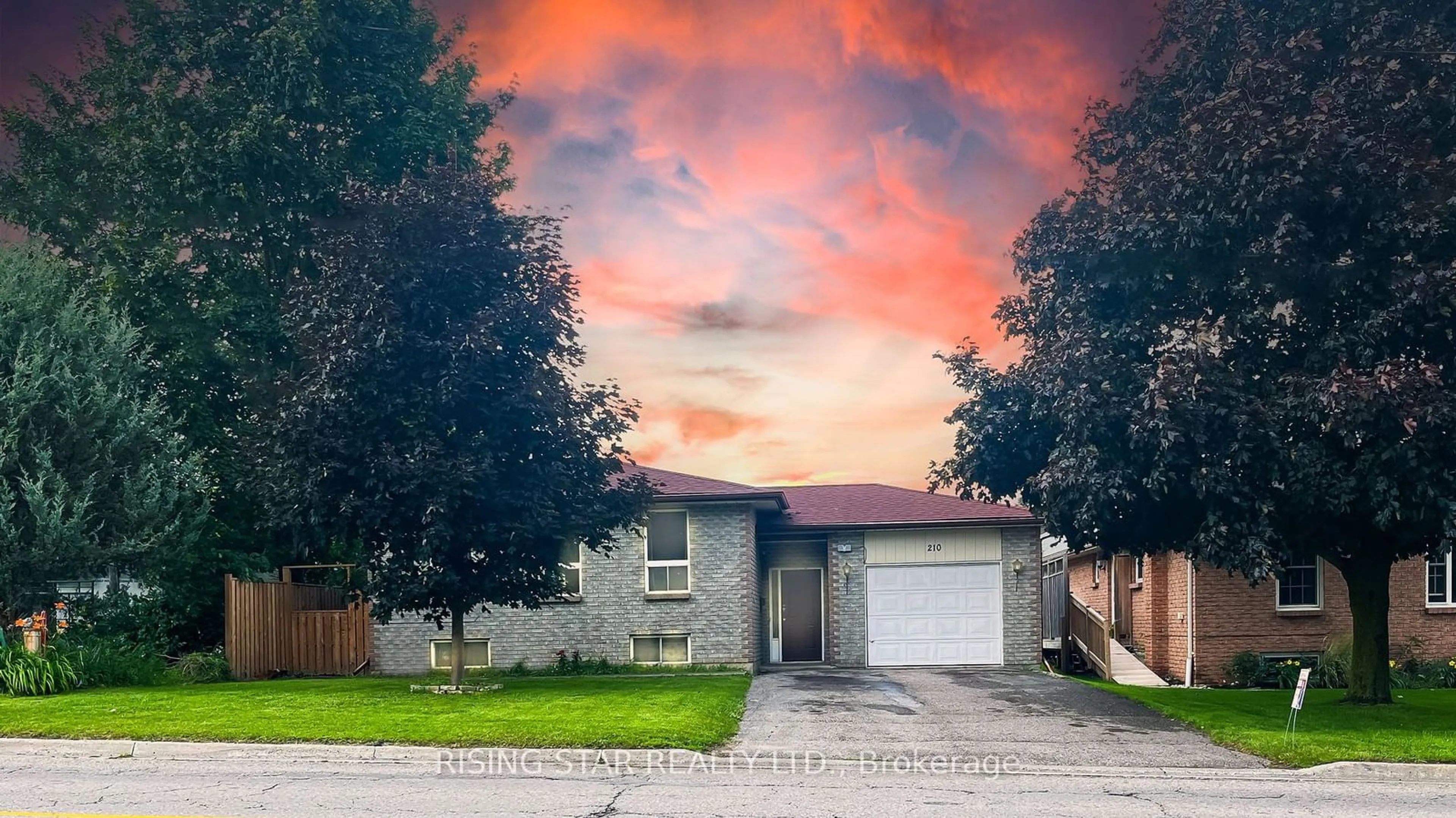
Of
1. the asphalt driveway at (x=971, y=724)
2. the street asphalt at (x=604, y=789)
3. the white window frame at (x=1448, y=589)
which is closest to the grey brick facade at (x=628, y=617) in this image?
the asphalt driveway at (x=971, y=724)

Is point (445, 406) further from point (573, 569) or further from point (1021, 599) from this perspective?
point (1021, 599)

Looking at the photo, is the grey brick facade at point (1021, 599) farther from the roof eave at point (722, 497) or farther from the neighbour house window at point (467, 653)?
the neighbour house window at point (467, 653)

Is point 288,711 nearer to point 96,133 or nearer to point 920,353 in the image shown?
point 920,353

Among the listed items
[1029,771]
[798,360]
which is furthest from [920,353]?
[1029,771]

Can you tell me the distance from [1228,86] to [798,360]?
11082mm

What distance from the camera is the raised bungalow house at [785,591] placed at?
23.4 metres

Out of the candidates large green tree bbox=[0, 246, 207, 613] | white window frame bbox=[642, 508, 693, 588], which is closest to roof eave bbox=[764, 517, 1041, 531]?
white window frame bbox=[642, 508, 693, 588]

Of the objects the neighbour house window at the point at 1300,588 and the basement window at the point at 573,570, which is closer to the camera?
the neighbour house window at the point at 1300,588

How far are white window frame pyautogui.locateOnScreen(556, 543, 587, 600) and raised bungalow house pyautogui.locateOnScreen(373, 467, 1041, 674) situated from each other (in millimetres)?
30

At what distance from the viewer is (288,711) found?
Answer: 14.3 metres

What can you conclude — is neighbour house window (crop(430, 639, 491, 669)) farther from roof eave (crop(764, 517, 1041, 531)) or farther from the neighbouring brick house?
the neighbouring brick house

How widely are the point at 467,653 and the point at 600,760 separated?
42.1 ft

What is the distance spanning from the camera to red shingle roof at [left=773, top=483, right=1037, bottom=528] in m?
25.2

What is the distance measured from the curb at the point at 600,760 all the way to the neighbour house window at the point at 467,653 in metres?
11.1
